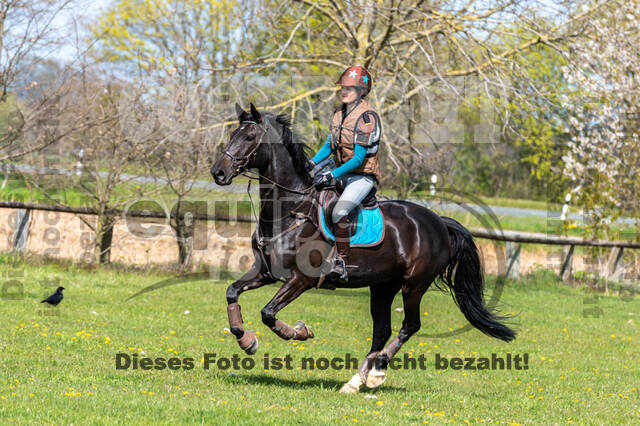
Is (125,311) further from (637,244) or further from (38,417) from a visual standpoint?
(637,244)

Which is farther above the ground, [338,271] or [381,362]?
[338,271]

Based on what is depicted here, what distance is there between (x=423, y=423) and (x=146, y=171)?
10741 mm

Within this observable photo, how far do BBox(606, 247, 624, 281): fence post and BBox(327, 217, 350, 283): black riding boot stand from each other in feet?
41.9

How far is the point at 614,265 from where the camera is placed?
59.3 feet

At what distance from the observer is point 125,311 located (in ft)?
37.5

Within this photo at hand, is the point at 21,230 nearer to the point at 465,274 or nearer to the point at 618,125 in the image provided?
the point at 465,274

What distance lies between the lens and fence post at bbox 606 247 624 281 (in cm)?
1798

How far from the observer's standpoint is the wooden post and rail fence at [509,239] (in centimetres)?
1516

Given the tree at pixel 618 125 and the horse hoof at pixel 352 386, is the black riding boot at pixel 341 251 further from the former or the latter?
the tree at pixel 618 125

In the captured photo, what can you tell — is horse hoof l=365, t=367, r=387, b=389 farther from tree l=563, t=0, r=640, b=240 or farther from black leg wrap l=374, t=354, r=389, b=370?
tree l=563, t=0, r=640, b=240

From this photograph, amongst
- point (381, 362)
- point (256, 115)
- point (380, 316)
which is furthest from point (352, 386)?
point (256, 115)

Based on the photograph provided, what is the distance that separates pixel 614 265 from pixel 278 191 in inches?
532

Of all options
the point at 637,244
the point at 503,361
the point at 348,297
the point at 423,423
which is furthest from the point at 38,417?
the point at 637,244

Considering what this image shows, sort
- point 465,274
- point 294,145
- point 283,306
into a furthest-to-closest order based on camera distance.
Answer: point 465,274 < point 294,145 < point 283,306
